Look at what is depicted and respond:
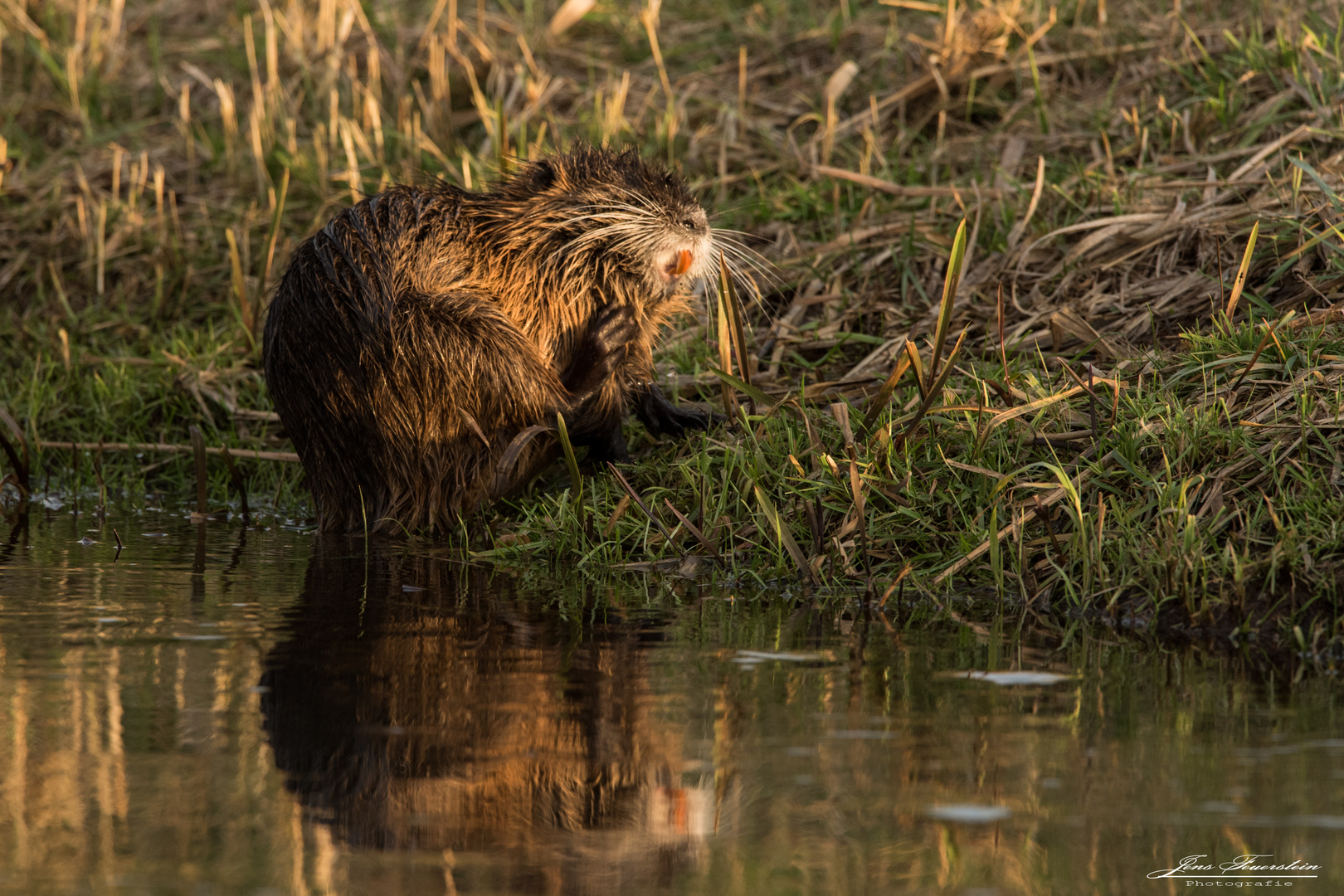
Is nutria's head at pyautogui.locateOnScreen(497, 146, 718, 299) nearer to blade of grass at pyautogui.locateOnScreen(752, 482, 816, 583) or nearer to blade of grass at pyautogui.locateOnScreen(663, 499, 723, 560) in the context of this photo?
blade of grass at pyautogui.locateOnScreen(663, 499, 723, 560)

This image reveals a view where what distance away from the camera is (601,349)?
3832 millimetres

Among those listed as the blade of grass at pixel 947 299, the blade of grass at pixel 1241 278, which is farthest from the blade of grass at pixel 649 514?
the blade of grass at pixel 1241 278

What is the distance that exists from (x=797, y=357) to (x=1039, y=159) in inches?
41.7

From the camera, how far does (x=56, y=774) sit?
183 cm

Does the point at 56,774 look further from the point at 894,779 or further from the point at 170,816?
the point at 894,779

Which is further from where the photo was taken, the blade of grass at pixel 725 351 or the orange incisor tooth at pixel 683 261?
the orange incisor tooth at pixel 683 261

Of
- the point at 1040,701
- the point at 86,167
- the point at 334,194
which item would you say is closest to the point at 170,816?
the point at 1040,701

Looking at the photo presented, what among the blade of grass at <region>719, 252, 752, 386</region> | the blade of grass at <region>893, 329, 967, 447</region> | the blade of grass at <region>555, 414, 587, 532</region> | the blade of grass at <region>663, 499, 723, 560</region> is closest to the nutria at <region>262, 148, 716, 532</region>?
the blade of grass at <region>555, 414, 587, 532</region>

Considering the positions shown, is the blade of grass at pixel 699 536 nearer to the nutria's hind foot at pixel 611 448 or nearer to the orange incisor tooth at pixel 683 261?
the nutria's hind foot at pixel 611 448

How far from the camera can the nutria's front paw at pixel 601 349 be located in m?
3.80

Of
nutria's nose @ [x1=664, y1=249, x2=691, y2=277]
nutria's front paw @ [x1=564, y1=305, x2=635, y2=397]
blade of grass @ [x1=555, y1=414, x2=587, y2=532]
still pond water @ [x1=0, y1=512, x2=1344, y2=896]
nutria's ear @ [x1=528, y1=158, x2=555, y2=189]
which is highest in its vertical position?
nutria's ear @ [x1=528, y1=158, x2=555, y2=189]

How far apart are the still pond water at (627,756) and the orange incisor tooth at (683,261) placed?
4.24ft

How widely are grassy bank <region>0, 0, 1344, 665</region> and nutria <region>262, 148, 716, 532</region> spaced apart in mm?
201

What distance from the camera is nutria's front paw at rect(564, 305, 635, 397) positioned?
3.80 metres
